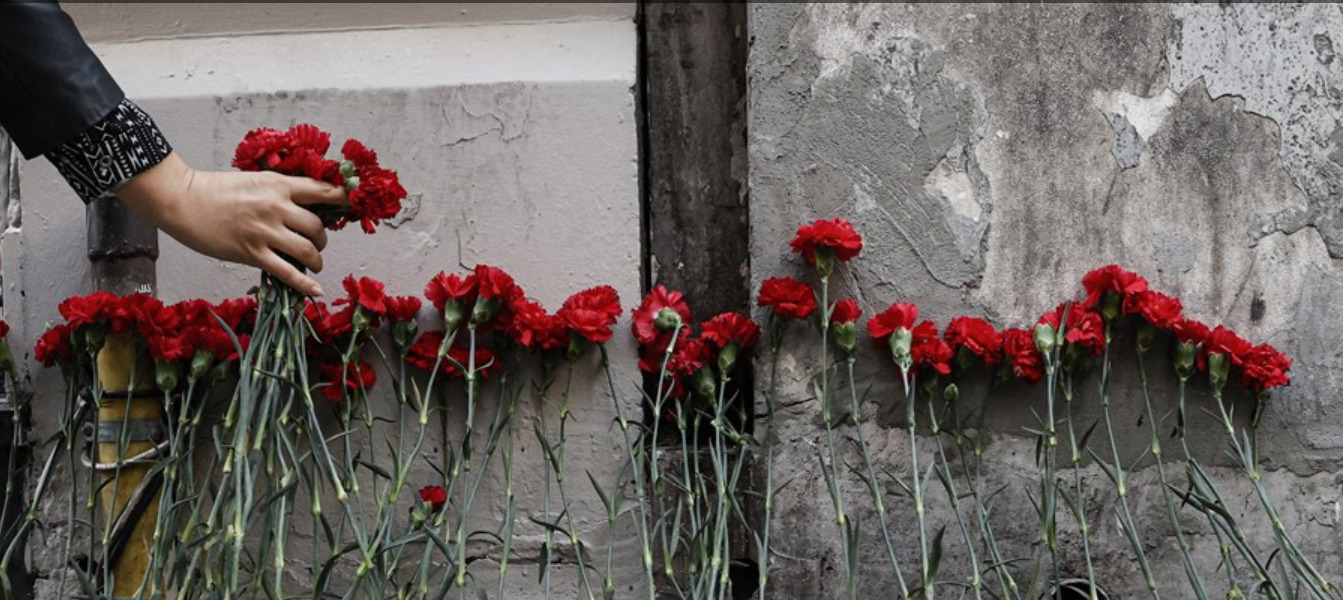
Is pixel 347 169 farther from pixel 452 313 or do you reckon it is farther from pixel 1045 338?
pixel 1045 338

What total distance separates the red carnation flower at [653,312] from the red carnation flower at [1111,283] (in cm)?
75

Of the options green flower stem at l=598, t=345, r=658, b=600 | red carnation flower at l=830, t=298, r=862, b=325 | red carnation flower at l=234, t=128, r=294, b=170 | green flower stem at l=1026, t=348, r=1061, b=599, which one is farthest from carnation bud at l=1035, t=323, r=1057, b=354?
red carnation flower at l=234, t=128, r=294, b=170

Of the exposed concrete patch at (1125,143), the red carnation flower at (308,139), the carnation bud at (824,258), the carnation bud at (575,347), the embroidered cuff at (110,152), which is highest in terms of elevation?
the exposed concrete patch at (1125,143)

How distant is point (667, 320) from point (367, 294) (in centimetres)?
54

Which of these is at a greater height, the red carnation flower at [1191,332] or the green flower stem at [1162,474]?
the red carnation flower at [1191,332]

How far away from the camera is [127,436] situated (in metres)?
2.31

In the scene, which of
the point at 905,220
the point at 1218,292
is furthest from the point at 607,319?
the point at 1218,292

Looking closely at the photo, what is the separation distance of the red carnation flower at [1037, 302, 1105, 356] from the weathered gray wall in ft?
0.29

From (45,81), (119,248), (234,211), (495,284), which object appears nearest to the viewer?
→ (45,81)

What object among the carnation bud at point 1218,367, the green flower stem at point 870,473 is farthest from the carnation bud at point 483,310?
the carnation bud at point 1218,367

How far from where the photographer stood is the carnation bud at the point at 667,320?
2426mm

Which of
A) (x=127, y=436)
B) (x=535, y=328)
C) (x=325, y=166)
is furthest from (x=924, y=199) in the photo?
(x=127, y=436)

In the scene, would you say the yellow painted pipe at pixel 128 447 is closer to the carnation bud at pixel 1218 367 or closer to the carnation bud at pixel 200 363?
the carnation bud at pixel 200 363

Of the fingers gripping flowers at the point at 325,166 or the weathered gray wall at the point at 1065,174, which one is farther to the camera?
the weathered gray wall at the point at 1065,174
